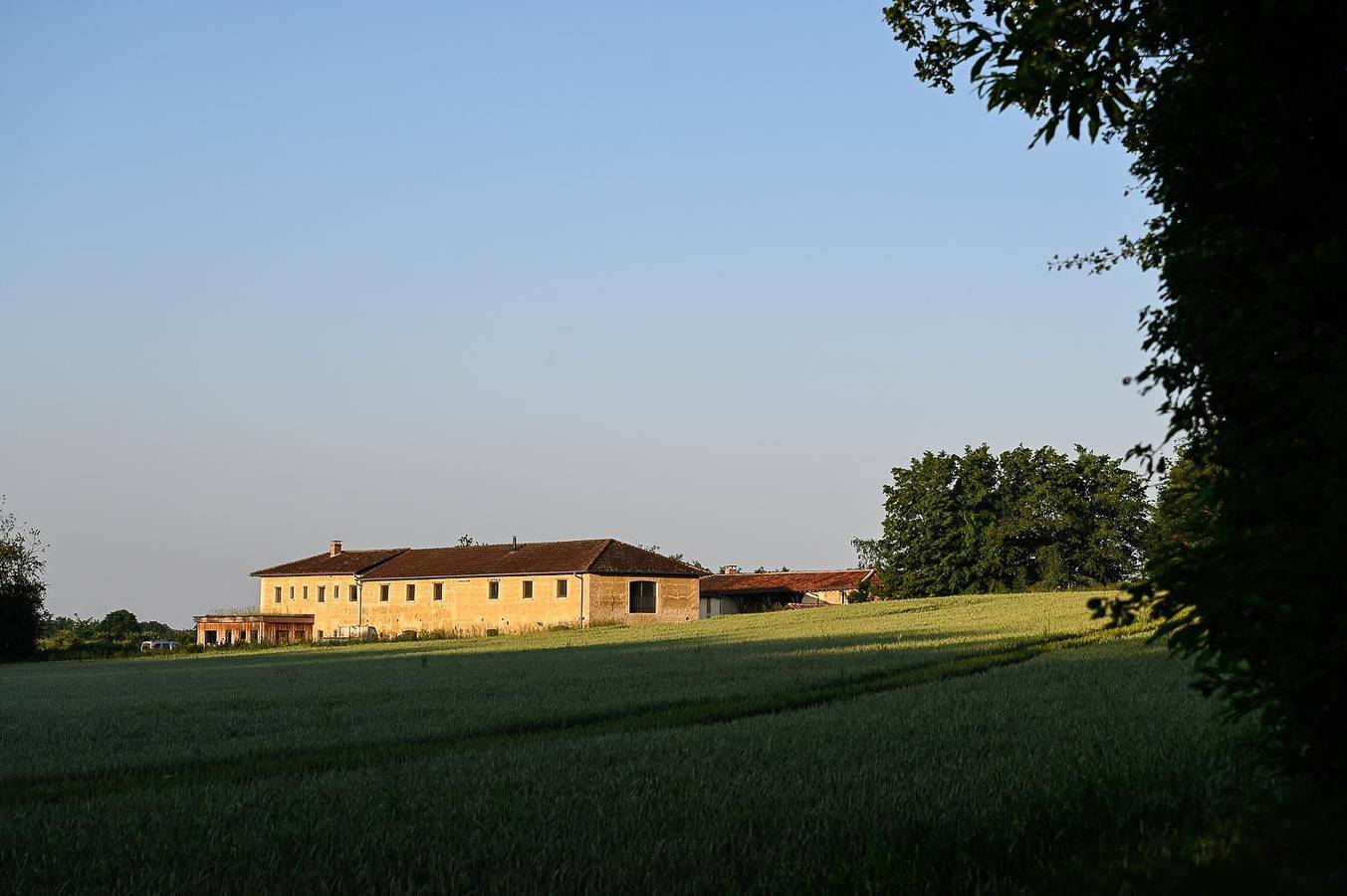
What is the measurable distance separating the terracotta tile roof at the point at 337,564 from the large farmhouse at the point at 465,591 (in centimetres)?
11

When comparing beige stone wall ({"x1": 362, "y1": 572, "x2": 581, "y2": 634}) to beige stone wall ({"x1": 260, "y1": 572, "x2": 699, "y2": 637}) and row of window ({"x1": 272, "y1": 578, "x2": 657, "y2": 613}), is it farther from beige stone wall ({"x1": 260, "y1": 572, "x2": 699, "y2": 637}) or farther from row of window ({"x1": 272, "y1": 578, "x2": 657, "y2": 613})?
row of window ({"x1": 272, "y1": 578, "x2": 657, "y2": 613})

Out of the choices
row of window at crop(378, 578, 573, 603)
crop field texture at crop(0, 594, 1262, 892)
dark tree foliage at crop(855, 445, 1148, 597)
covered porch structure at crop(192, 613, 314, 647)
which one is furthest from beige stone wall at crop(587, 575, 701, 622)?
crop field texture at crop(0, 594, 1262, 892)

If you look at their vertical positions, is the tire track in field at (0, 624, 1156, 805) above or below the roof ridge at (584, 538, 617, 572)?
below

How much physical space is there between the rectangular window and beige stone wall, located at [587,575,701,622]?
0.25 m

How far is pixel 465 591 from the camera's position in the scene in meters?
77.4

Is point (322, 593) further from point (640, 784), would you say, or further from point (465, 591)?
point (640, 784)

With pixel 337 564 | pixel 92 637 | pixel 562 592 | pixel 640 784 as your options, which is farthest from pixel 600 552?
pixel 640 784

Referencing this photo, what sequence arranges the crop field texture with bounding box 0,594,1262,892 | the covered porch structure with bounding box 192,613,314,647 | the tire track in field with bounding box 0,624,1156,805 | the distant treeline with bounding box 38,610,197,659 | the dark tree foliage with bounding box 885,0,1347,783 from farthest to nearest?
the covered porch structure with bounding box 192,613,314,647 < the distant treeline with bounding box 38,610,197,659 < the tire track in field with bounding box 0,624,1156,805 < the crop field texture with bounding box 0,594,1262,892 < the dark tree foliage with bounding box 885,0,1347,783

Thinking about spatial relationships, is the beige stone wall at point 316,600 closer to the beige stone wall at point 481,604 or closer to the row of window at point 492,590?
the beige stone wall at point 481,604

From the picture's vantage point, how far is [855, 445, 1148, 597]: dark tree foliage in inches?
3260

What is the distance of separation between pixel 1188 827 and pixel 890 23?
11.2 m

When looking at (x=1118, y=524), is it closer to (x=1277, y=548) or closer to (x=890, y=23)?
(x=890, y=23)

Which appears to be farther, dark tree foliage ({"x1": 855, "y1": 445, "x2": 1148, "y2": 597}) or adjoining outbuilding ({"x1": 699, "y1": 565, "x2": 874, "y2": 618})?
adjoining outbuilding ({"x1": 699, "y1": 565, "x2": 874, "y2": 618})

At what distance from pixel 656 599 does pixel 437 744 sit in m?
62.5
